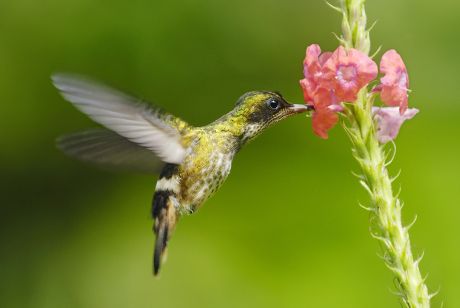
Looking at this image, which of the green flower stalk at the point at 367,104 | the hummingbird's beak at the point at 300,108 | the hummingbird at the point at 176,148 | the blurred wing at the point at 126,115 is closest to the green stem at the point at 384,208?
the green flower stalk at the point at 367,104

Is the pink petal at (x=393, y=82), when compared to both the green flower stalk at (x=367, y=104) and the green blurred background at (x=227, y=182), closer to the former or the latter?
the green flower stalk at (x=367, y=104)

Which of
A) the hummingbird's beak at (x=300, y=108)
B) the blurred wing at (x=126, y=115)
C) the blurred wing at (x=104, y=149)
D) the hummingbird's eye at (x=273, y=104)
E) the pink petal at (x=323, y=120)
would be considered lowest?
the blurred wing at (x=104, y=149)

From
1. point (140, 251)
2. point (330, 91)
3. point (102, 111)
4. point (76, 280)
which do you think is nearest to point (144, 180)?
point (140, 251)

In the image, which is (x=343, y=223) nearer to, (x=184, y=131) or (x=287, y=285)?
(x=287, y=285)

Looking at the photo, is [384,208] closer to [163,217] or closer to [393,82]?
[393,82]

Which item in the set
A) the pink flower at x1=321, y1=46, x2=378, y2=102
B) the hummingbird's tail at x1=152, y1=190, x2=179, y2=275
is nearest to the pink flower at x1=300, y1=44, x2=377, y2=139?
the pink flower at x1=321, y1=46, x2=378, y2=102
